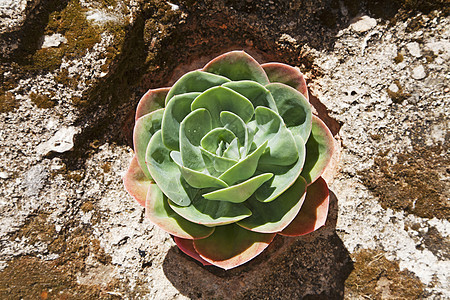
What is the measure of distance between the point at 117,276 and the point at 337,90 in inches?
44.6

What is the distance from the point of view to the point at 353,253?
138 centimetres

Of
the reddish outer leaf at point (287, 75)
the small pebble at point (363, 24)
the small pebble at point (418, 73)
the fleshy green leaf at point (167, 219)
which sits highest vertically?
the small pebble at point (363, 24)

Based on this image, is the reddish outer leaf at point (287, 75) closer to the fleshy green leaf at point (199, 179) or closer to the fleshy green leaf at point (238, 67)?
the fleshy green leaf at point (238, 67)

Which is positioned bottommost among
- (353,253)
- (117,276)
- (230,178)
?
(117,276)

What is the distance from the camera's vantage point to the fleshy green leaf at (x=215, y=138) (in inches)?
48.6

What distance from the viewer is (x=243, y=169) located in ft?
3.65

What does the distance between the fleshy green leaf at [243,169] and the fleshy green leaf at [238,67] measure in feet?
0.94

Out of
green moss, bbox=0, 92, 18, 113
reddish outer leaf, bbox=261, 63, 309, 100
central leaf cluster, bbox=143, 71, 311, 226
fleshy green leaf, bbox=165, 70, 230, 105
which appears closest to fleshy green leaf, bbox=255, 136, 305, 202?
central leaf cluster, bbox=143, 71, 311, 226

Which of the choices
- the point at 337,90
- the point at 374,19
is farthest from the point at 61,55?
the point at 374,19

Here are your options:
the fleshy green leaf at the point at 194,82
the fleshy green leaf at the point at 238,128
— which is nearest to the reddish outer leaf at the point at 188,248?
the fleshy green leaf at the point at 238,128

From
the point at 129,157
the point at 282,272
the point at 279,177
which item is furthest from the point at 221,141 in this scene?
the point at 282,272

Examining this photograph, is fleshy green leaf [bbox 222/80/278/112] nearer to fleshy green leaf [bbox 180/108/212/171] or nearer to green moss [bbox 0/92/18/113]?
fleshy green leaf [bbox 180/108/212/171]

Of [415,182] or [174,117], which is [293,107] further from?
[415,182]

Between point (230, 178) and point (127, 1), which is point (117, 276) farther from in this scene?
point (127, 1)
